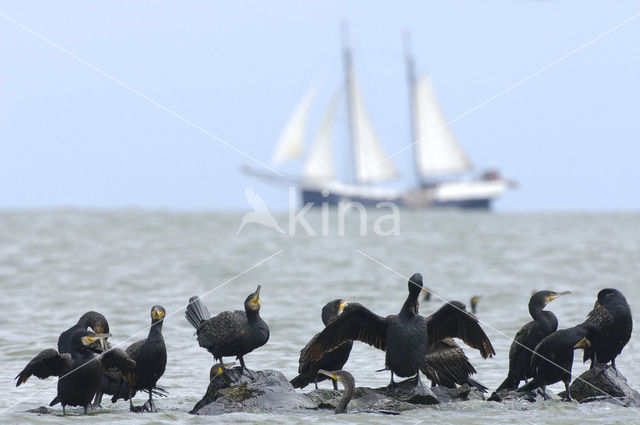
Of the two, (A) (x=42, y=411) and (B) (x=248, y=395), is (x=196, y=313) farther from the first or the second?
(A) (x=42, y=411)

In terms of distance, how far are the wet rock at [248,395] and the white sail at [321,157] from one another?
295 ft

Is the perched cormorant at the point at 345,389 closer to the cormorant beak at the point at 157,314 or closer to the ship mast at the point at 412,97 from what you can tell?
the cormorant beak at the point at 157,314

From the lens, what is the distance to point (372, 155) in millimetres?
99000

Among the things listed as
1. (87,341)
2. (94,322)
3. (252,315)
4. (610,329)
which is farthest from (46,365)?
(610,329)

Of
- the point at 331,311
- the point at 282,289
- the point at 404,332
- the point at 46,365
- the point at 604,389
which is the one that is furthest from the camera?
the point at 282,289

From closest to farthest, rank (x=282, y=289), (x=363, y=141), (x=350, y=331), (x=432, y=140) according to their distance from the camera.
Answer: (x=350, y=331) < (x=282, y=289) < (x=363, y=141) < (x=432, y=140)

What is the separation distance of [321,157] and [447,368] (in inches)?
3650

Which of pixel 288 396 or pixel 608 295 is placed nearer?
pixel 288 396

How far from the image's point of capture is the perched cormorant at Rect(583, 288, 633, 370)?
1121 cm

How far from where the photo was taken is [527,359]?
37.1 feet

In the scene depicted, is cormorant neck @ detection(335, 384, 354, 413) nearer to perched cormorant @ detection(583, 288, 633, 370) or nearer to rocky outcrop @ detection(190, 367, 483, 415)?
rocky outcrop @ detection(190, 367, 483, 415)

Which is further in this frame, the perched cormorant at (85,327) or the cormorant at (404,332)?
the cormorant at (404,332)

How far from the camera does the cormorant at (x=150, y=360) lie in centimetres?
1055

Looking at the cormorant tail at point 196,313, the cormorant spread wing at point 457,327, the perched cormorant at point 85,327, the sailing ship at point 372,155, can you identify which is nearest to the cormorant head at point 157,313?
the perched cormorant at point 85,327
